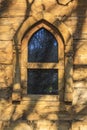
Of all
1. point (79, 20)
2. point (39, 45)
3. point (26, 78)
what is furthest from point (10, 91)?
point (79, 20)

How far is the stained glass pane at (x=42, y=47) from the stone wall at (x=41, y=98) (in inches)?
13.4

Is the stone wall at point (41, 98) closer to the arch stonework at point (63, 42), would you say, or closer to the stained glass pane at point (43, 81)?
the arch stonework at point (63, 42)

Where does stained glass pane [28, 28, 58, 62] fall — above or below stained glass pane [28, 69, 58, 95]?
above

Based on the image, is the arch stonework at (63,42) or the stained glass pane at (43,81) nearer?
the arch stonework at (63,42)

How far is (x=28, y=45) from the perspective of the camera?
10336mm

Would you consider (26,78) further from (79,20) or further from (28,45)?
(79,20)

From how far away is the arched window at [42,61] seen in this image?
10.2 m

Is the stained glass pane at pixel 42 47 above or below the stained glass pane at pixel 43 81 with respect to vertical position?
above

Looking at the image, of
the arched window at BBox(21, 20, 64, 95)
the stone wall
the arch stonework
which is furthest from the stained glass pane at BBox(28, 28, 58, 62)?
the stone wall

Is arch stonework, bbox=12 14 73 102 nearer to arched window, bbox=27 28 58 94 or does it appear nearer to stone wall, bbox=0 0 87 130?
stone wall, bbox=0 0 87 130

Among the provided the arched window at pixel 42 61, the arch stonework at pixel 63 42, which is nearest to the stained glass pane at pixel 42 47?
the arched window at pixel 42 61

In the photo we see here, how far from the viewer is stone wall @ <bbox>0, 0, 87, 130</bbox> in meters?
10.1

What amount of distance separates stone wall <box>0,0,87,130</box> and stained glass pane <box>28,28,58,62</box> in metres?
0.34

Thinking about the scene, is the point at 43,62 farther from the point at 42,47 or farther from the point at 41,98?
the point at 41,98
